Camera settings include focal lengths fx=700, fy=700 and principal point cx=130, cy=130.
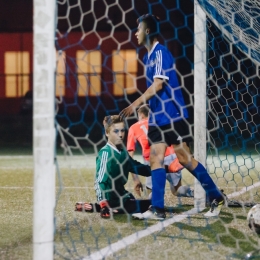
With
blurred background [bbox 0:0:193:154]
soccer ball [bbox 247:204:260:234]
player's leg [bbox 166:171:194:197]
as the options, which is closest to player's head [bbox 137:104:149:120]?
player's leg [bbox 166:171:194:197]

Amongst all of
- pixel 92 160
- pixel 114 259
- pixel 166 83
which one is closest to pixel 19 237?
pixel 114 259

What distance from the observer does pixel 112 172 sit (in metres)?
5.43

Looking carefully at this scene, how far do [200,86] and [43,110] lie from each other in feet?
8.08

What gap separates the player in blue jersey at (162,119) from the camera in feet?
16.4

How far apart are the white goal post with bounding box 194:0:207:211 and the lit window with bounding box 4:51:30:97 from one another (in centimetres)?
1455

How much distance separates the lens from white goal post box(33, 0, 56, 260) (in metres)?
3.29

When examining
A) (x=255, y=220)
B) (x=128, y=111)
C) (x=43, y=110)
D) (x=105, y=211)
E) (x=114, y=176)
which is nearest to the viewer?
(x=43, y=110)

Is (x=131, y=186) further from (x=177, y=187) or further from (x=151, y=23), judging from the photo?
(x=151, y=23)

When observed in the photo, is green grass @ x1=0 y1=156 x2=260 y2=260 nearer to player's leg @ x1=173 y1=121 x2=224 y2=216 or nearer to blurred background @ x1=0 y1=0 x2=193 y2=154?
player's leg @ x1=173 y1=121 x2=224 y2=216

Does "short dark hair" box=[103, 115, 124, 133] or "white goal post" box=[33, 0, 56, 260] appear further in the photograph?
"short dark hair" box=[103, 115, 124, 133]

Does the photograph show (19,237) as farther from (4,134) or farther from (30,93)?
(30,93)

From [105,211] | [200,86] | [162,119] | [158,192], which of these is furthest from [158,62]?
[105,211]

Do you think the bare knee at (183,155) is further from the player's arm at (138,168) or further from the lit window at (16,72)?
the lit window at (16,72)

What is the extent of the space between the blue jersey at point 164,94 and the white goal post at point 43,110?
70.3 inches
